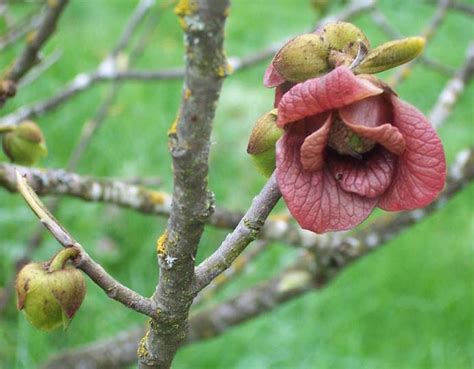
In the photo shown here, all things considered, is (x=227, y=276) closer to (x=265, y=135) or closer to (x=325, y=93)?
(x=265, y=135)

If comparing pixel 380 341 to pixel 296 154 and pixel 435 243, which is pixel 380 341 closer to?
pixel 435 243

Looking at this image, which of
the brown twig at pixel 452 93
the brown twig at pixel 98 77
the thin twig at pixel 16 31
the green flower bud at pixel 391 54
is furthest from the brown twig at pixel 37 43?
the brown twig at pixel 452 93

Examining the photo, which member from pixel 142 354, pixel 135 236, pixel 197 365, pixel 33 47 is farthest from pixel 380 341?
pixel 142 354

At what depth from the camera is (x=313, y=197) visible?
36.4 inches

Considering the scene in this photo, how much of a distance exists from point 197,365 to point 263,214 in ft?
8.45

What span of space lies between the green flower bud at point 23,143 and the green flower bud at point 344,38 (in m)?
0.75

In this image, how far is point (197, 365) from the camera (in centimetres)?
341

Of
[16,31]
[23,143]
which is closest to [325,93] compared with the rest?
[23,143]

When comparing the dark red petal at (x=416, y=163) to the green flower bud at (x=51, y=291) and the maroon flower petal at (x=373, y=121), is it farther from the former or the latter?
the green flower bud at (x=51, y=291)

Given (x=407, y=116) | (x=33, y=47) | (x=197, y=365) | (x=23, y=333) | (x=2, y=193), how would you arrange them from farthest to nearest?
(x=2, y=193)
(x=197, y=365)
(x=23, y=333)
(x=33, y=47)
(x=407, y=116)

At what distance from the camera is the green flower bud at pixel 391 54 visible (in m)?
0.87

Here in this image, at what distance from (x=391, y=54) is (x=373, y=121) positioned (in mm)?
80

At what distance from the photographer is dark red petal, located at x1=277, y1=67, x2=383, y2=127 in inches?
33.8

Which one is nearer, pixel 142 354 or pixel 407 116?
pixel 407 116
